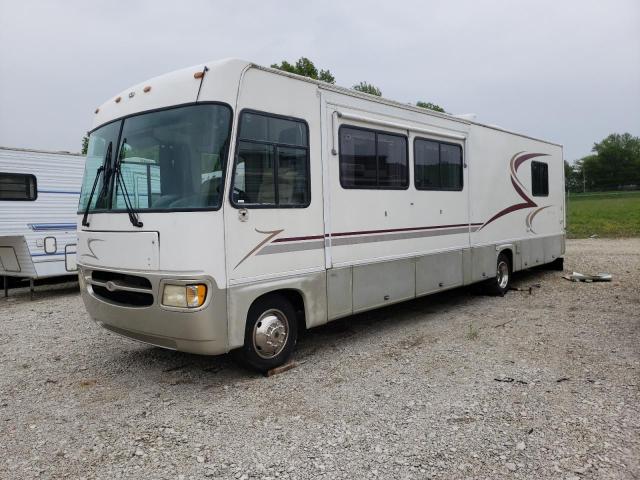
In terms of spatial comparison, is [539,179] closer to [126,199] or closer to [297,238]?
[297,238]

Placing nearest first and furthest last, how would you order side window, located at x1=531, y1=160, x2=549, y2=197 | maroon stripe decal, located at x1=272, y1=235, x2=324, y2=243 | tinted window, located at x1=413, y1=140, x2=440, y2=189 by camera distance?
1. maroon stripe decal, located at x1=272, y1=235, x2=324, y2=243
2. tinted window, located at x1=413, y1=140, x2=440, y2=189
3. side window, located at x1=531, y1=160, x2=549, y2=197

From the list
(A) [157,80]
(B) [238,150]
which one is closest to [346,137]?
(B) [238,150]

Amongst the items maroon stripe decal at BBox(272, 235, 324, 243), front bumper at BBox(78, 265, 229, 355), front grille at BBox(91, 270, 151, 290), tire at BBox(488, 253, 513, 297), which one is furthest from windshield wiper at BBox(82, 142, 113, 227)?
tire at BBox(488, 253, 513, 297)

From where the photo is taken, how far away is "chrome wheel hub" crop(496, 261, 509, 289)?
908 centimetres

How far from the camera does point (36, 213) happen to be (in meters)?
9.88

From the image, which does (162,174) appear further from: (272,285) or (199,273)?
(272,285)

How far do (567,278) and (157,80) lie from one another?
9.03 metres

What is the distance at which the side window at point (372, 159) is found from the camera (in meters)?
5.93

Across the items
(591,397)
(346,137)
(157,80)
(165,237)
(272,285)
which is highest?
(157,80)

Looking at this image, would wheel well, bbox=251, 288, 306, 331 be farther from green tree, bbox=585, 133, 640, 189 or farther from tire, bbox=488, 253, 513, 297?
green tree, bbox=585, 133, 640, 189

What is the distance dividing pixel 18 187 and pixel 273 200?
706 cm

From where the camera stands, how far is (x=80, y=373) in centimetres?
540

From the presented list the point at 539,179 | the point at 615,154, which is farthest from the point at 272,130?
the point at 615,154

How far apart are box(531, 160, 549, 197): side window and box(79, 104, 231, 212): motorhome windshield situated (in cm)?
758
